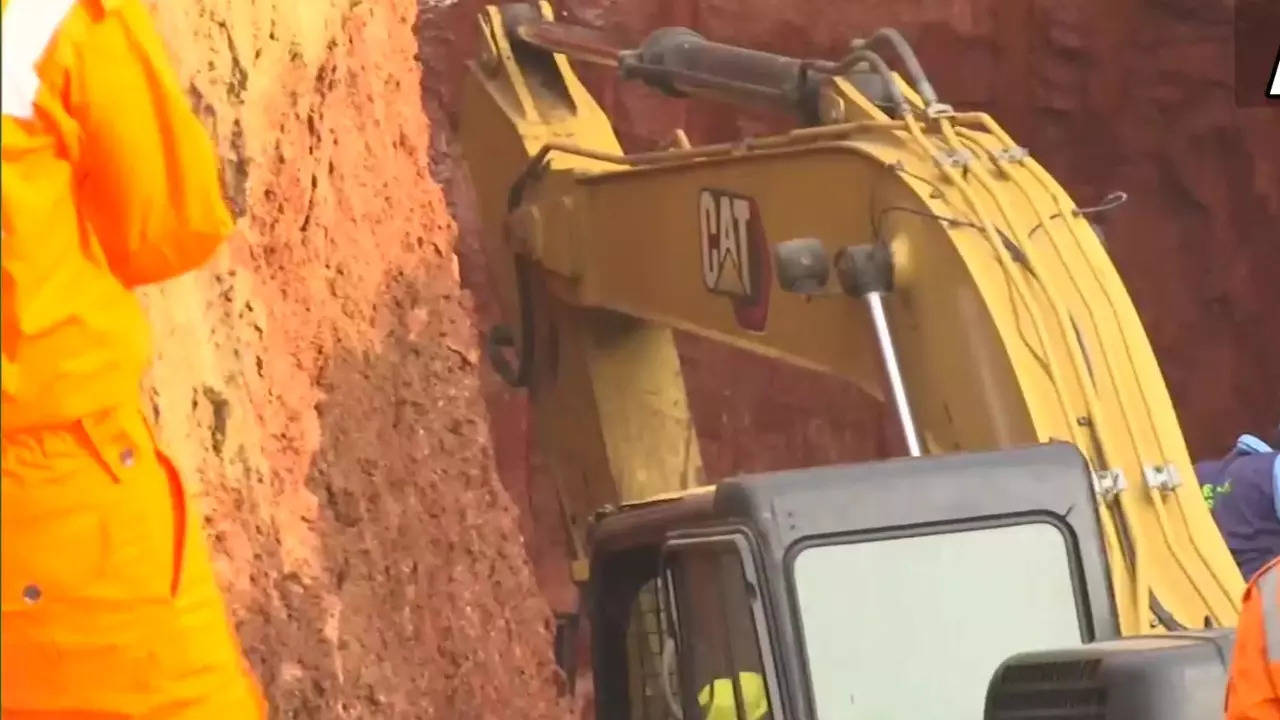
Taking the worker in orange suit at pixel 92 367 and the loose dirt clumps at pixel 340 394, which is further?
the loose dirt clumps at pixel 340 394

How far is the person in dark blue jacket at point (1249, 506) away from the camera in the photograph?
3.66m

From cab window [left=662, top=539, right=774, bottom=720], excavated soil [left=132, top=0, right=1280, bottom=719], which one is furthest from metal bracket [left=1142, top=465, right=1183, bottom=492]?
excavated soil [left=132, top=0, right=1280, bottom=719]

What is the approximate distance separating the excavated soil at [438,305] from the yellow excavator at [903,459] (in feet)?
1.79

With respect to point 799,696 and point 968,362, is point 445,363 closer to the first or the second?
point 968,362

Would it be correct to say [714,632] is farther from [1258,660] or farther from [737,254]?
[737,254]

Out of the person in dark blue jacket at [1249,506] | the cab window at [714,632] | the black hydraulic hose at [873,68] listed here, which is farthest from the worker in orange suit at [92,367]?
the person in dark blue jacket at [1249,506]

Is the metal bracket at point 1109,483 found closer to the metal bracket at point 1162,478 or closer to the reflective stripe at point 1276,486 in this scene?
the metal bracket at point 1162,478

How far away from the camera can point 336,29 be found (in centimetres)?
350

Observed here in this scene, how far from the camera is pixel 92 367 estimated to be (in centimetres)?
150

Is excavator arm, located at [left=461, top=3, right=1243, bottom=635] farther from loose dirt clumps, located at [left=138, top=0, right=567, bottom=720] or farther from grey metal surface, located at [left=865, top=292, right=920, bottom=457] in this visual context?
loose dirt clumps, located at [left=138, top=0, right=567, bottom=720]

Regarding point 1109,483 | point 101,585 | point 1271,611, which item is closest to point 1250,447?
point 1109,483

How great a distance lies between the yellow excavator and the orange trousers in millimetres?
489

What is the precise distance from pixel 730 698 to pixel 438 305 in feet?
6.11

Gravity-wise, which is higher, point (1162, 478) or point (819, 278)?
point (819, 278)
